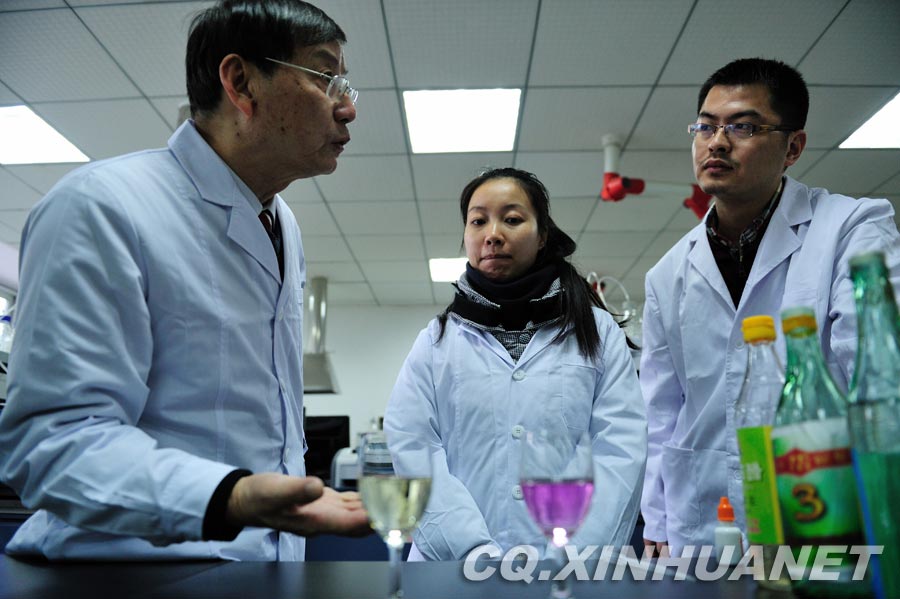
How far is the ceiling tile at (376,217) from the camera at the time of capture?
4668 millimetres

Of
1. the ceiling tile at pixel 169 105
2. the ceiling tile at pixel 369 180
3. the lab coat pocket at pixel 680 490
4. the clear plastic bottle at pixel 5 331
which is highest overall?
the ceiling tile at pixel 169 105

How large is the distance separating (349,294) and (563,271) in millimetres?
5601

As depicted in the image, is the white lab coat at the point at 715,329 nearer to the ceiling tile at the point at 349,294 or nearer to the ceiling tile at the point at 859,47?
the ceiling tile at the point at 859,47

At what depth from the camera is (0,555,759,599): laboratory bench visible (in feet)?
1.94

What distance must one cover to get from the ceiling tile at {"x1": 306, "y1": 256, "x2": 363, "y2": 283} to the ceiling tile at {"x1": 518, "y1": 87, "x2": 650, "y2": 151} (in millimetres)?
2667

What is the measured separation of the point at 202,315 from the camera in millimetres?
928

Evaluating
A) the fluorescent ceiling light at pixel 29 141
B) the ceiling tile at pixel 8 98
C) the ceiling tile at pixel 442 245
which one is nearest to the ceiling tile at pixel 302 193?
the ceiling tile at pixel 442 245

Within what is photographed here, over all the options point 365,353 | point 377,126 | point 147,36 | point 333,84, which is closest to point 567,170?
point 377,126

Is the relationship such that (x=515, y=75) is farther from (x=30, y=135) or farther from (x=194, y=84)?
(x=30, y=135)

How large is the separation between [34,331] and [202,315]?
0.21 metres

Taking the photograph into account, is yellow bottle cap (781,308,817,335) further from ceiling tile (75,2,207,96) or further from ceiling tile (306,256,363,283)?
ceiling tile (306,256,363,283)

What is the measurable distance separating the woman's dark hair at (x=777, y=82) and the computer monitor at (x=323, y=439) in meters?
3.28

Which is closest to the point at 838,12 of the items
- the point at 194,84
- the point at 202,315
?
the point at 194,84

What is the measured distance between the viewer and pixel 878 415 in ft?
1.43
